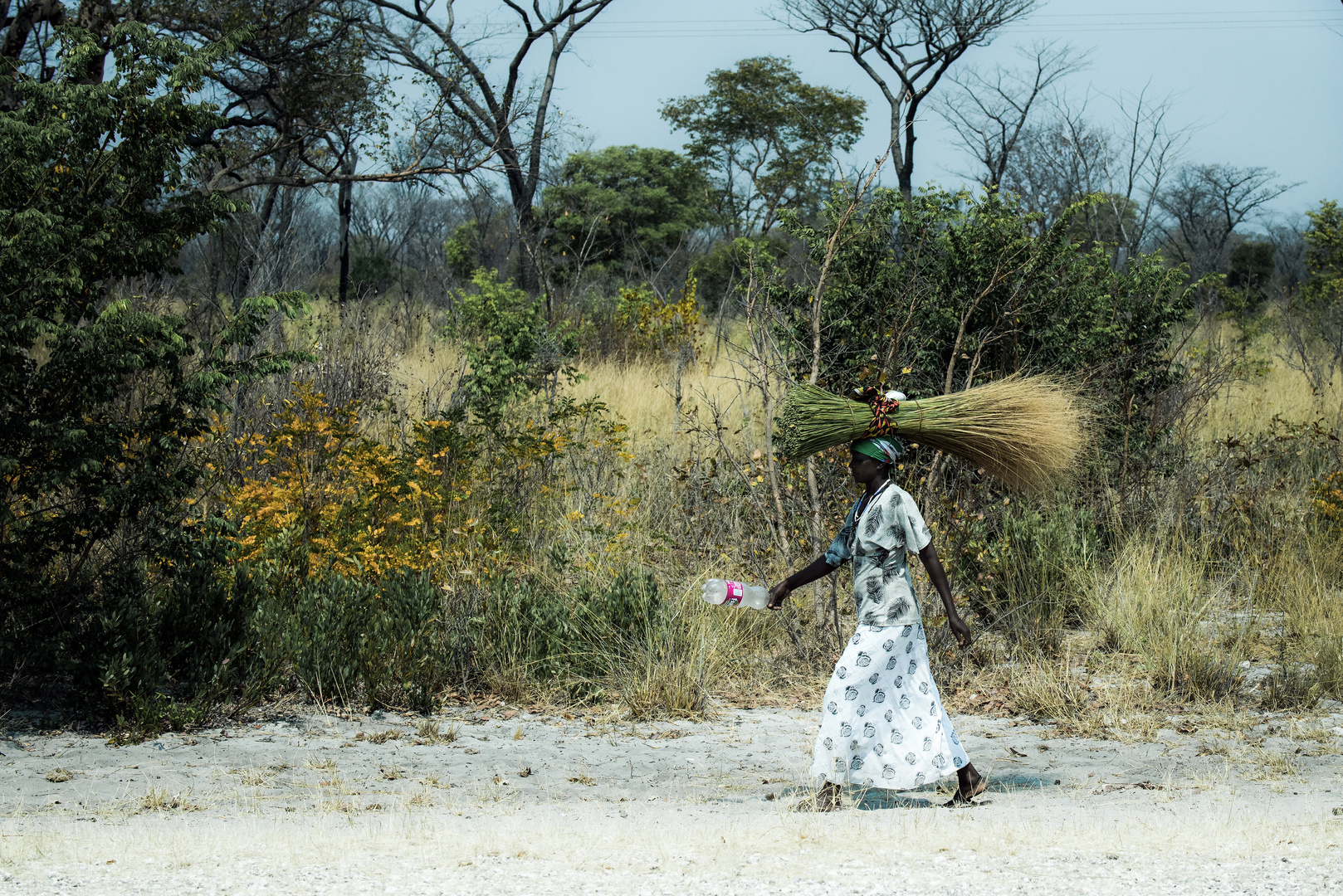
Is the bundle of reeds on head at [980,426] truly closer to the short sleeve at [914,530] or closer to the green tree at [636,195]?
the short sleeve at [914,530]

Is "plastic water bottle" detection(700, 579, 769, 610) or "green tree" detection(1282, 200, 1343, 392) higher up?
"green tree" detection(1282, 200, 1343, 392)

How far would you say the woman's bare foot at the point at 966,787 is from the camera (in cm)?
439

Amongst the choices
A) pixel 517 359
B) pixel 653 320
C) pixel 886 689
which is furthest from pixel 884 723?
pixel 653 320

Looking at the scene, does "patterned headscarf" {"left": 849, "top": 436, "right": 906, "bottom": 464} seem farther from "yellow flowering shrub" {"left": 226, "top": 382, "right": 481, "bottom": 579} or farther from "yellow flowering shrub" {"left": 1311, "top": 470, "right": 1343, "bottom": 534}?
"yellow flowering shrub" {"left": 1311, "top": 470, "right": 1343, "bottom": 534}

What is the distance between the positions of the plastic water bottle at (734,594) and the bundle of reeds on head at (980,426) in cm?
73

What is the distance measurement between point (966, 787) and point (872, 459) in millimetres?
1324

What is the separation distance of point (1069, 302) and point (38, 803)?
7019 mm

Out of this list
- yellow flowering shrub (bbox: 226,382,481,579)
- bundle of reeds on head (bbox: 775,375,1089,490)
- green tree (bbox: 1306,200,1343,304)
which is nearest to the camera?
bundle of reeds on head (bbox: 775,375,1089,490)

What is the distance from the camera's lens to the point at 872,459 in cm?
444

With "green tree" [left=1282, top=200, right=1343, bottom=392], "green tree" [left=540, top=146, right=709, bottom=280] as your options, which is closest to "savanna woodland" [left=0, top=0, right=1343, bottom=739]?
"green tree" [left=1282, top=200, right=1343, bottom=392]

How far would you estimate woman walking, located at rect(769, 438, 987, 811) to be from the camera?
13.9ft

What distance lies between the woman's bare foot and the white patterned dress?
0.33 feet

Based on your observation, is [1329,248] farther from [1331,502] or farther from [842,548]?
[842,548]

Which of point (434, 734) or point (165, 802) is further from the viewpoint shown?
point (434, 734)
